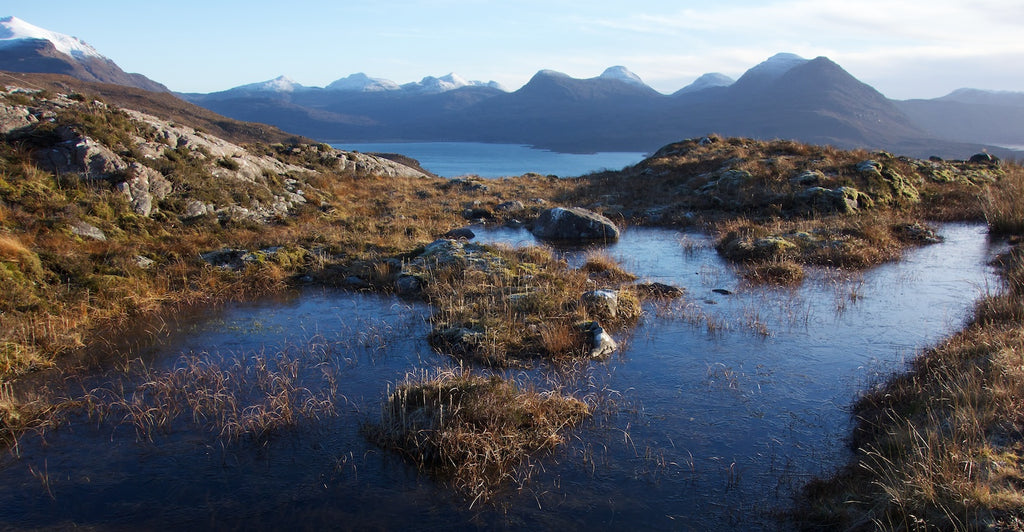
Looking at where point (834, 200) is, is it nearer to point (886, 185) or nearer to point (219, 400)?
point (886, 185)

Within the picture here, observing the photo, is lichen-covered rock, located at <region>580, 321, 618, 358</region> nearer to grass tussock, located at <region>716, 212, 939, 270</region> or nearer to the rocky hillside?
grass tussock, located at <region>716, 212, 939, 270</region>

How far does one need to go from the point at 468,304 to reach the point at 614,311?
141 inches

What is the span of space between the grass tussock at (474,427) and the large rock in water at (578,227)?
16.6m

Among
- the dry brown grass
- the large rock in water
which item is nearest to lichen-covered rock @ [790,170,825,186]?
the dry brown grass

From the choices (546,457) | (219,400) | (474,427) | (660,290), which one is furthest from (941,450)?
(219,400)

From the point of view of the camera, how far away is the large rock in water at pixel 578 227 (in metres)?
24.8

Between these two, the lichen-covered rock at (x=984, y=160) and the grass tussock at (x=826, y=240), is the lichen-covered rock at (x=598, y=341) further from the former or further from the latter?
the lichen-covered rock at (x=984, y=160)

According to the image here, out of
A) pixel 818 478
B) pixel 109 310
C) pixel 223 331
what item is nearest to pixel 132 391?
pixel 223 331

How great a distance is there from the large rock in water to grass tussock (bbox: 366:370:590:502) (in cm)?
1656

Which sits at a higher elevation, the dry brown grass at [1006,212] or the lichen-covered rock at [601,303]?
the dry brown grass at [1006,212]

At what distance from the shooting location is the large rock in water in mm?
24844

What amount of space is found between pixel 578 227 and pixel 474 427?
1818cm

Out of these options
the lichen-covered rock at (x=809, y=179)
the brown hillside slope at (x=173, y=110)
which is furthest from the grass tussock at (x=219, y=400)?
the brown hillside slope at (x=173, y=110)

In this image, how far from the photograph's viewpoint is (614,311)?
43.4 ft
